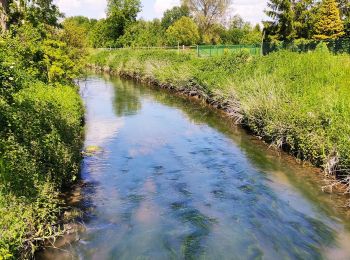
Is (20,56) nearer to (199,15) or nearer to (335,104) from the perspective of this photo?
(335,104)

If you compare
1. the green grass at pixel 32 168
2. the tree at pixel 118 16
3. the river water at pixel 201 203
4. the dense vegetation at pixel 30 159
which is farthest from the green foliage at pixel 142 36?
the green grass at pixel 32 168

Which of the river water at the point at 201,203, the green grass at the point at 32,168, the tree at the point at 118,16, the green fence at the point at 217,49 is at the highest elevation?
the tree at the point at 118,16

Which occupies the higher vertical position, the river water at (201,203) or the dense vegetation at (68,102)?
the dense vegetation at (68,102)

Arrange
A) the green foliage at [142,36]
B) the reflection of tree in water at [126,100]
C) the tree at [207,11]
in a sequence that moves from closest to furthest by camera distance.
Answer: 1. the reflection of tree in water at [126,100]
2. the green foliage at [142,36]
3. the tree at [207,11]

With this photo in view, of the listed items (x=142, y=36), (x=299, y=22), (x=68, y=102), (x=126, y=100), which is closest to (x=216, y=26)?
(x=142, y=36)

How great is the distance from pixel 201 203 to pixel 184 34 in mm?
51568

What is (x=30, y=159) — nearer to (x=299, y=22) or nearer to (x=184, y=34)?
(x=299, y=22)

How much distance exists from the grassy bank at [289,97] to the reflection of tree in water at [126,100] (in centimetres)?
367

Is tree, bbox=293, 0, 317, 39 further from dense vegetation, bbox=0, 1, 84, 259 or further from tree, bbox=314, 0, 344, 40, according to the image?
dense vegetation, bbox=0, 1, 84, 259

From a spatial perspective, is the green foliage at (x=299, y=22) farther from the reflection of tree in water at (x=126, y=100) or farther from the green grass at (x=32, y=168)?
the green grass at (x=32, y=168)

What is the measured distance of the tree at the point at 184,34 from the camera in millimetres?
56878

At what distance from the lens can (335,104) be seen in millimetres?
11539

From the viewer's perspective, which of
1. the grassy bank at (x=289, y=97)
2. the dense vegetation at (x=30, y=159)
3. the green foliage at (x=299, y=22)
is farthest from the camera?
the green foliage at (x=299, y=22)

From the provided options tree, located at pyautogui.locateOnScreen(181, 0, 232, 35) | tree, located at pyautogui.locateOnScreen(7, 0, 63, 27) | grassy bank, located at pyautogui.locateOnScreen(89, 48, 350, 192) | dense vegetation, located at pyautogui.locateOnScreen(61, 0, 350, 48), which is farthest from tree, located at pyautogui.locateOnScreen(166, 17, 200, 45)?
tree, located at pyautogui.locateOnScreen(7, 0, 63, 27)
